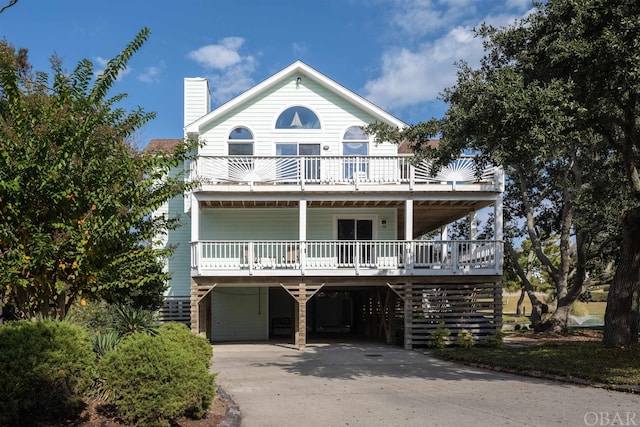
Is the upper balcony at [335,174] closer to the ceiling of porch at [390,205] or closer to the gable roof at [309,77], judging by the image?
the ceiling of porch at [390,205]

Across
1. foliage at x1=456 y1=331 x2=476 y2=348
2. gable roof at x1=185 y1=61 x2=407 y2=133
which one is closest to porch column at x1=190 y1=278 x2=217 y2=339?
gable roof at x1=185 y1=61 x2=407 y2=133

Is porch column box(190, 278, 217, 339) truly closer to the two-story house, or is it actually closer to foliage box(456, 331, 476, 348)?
the two-story house

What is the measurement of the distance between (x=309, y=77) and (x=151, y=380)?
51.1 ft

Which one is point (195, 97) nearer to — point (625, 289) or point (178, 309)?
point (178, 309)

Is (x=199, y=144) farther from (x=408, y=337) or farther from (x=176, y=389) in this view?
(x=408, y=337)

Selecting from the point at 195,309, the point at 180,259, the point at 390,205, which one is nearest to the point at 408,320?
the point at 390,205

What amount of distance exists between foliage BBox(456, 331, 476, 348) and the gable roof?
24.1 ft

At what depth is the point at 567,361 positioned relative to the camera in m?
12.6

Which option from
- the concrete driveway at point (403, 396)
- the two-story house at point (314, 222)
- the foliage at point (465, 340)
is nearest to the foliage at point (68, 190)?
the concrete driveway at point (403, 396)

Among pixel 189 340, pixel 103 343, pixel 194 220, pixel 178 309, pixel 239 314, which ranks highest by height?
pixel 194 220

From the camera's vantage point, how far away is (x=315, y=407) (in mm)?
8625

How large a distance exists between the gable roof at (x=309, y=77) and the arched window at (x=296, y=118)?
1097mm

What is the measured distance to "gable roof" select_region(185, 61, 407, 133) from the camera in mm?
19797

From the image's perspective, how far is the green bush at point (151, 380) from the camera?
6.26 m
